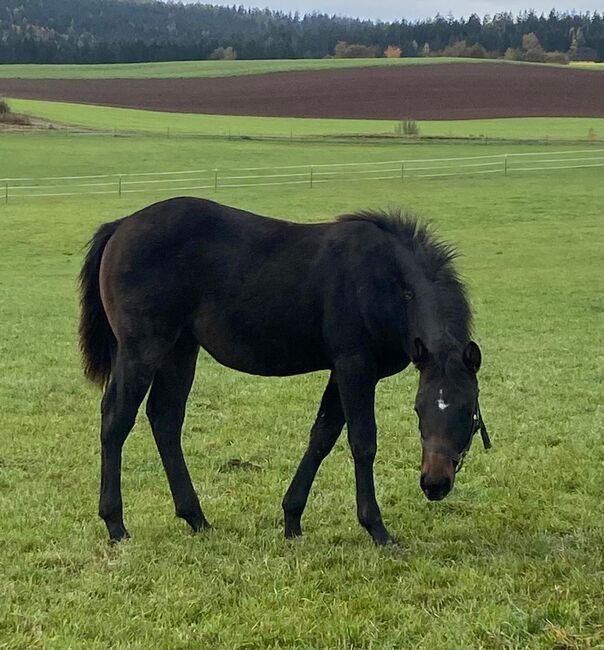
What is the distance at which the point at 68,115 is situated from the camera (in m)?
60.9

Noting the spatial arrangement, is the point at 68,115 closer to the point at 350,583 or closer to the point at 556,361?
the point at 556,361

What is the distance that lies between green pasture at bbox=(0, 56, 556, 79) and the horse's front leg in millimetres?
79866

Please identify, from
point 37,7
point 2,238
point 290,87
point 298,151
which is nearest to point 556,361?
point 2,238

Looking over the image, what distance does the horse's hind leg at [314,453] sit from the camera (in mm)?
5207

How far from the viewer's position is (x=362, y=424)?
16.3 feet

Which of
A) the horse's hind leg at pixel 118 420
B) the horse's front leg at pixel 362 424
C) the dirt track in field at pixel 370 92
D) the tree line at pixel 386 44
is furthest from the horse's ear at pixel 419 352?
the tree line at pixel 386 44

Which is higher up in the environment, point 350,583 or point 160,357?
point 160,357

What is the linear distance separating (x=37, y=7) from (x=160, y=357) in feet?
673

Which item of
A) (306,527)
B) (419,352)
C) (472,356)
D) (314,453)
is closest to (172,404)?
(314,453)

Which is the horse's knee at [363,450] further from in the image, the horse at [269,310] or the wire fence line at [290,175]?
the wire fence line at [290,175]

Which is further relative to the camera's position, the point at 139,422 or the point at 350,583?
the point at 139,422

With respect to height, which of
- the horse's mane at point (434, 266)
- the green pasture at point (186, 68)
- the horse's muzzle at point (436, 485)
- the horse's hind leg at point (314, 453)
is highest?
the green pasture at point (186, 68)

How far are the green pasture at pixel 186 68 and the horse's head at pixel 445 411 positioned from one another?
80181 millimetres

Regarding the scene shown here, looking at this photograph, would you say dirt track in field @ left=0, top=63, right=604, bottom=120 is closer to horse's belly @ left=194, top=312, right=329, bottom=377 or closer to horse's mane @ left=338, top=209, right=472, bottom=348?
horse's mane @ left=338, top=209, right=472, bottom=348
